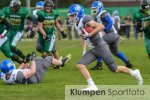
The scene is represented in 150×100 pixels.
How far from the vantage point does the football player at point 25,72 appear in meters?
11.2

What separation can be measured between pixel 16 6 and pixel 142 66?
12.9 ft

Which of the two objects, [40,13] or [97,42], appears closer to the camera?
[97,42]

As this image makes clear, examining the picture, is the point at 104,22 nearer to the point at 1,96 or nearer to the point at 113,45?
the point at 113,45

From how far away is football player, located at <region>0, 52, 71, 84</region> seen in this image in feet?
36.7

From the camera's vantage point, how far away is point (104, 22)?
14023 millimetres

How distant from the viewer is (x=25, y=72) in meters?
11.2

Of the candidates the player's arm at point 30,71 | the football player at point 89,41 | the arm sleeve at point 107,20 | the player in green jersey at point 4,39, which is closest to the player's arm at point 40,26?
the player in green jersey at point 4,39

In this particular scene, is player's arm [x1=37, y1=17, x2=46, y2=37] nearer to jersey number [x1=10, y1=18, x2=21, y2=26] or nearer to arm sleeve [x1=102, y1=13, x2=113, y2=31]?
jersey number [x1=10, y1=18, x2=21, y2=26]

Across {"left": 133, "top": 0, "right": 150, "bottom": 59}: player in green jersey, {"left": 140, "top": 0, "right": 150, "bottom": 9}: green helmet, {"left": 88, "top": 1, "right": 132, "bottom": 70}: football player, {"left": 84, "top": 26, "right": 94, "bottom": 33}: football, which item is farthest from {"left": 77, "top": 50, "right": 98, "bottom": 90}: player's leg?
{"left": 133, "top": 0, "right": 150, "bottom": 59}: player in green jersey

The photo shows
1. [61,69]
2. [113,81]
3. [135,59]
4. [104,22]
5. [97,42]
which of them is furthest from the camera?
[135,59]

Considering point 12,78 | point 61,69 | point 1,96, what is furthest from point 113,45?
point 1,96

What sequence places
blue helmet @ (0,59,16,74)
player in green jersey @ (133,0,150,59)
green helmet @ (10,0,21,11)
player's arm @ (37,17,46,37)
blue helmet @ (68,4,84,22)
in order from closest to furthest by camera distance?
blue helmet @ (68,4,84,22), blue helmet @ (0,59,16,74), green helmet @ (10,0,21,11), player in green jersey @ (133,0,150,59), player's arm @ (37,17,46,37)

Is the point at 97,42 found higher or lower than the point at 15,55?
higher

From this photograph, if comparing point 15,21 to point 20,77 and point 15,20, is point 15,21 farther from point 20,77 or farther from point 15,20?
point 20,77
